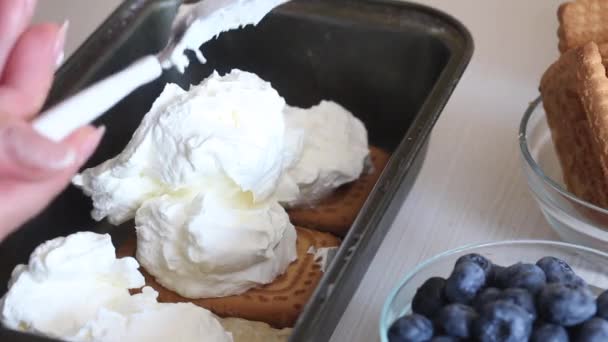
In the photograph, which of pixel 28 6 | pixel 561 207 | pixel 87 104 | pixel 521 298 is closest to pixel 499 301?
pixel 521 298

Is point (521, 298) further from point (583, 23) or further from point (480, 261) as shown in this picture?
point (583, 23)

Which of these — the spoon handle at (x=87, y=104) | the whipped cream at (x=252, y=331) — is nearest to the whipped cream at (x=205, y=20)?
the spoon handle at (x=87, y=104)

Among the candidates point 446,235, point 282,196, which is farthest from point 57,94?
point 446,235

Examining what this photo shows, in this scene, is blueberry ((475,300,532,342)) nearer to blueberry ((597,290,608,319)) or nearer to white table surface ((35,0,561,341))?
blueberry ((597,290,608,319))

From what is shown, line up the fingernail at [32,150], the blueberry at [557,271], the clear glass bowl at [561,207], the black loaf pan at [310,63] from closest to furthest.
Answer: the fingernail at [32,150]
the blueberry at [557,271]
the clear glass bowl at [561,207]
the black loaf pan at [310,63]

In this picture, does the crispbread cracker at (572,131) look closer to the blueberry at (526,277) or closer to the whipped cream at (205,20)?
the blueberry at (526,277)

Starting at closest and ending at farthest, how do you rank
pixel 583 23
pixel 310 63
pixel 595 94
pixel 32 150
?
1. pixel 32 150
2. pixel 595 94
3. pixel 583 23
4. pixel 310 63

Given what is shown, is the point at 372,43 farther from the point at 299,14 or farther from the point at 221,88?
the point at 221,88
